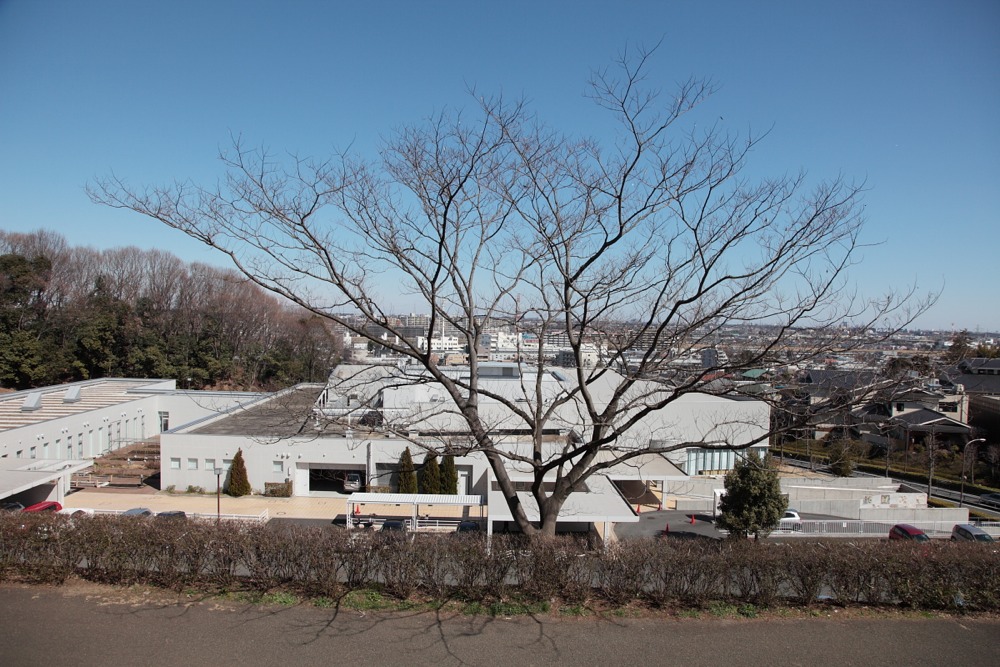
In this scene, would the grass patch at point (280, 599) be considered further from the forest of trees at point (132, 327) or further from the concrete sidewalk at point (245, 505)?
the forest of trees at point (132, 327)

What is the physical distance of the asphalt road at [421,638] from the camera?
392 centimetres

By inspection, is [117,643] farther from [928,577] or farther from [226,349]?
[226,349]

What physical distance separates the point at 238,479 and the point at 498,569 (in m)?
10.7

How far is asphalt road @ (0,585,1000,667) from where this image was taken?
3916mm

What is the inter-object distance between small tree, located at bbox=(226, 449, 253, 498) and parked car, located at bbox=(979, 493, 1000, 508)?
63.2 ft

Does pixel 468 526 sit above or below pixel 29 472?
below

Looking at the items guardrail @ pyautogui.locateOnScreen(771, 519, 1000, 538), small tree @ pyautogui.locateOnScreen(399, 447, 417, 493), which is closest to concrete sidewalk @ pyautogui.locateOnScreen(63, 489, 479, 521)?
small tree @ pyautogui.locateOnScreen(399, 447, 417, 493)

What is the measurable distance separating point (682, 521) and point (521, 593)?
8.95 m

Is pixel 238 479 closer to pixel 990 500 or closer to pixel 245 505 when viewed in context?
pixel 245 505

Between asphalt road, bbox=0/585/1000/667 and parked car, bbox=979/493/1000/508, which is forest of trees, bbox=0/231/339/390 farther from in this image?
parked car, bbox=979/493/1000/508

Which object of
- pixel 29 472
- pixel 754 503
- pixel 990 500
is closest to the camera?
pixel 754 503

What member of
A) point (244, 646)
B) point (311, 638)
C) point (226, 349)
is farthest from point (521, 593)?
point (226, 349)

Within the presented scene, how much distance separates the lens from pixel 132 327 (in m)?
24.7

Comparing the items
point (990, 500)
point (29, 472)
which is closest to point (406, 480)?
point (29, 472)
